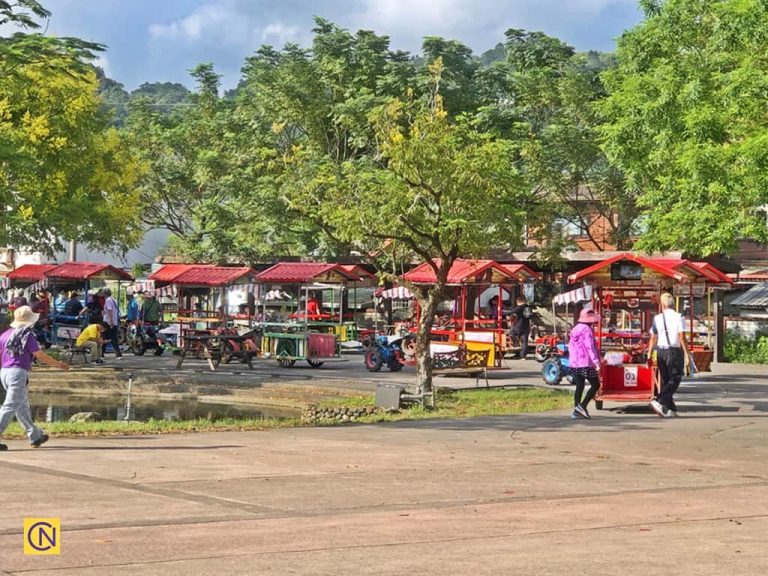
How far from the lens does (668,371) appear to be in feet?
64.2

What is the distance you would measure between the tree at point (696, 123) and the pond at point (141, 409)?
→ 1019 cm

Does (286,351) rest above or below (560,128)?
below

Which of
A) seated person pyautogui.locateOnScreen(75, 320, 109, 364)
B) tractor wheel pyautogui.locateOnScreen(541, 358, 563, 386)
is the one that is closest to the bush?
tractor wheel pyautogui.locateOnScreen(541, 358, 563, 386)

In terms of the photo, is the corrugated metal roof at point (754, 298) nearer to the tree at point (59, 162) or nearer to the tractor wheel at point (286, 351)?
the tractor wheel at point (286, 351)

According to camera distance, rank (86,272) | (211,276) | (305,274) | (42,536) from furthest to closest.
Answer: (86,272) < (211,276) < (305,274) < (42,536)

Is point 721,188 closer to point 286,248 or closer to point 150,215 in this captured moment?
point 286,248

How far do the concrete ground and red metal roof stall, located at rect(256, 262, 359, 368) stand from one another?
49.2 feet

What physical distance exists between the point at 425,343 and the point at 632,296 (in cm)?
753

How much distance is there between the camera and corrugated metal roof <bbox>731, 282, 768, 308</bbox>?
4247 cm

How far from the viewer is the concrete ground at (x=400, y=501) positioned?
8.18 m

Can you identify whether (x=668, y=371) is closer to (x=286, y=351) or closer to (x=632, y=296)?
(x=632, y=296)

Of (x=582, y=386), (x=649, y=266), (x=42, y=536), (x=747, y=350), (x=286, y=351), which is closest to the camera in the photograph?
(x=42, y=536)

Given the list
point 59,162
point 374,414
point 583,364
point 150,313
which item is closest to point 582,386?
point 583,364

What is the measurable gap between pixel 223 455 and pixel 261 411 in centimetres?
1021
